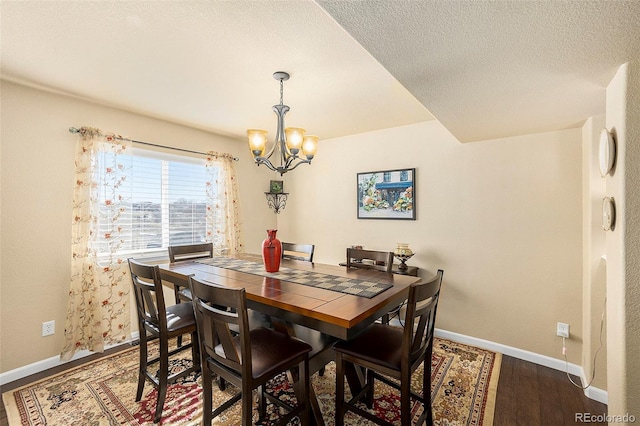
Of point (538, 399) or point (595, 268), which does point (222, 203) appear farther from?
point (595, 268)

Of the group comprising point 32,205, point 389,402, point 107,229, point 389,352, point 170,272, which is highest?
point 32,205

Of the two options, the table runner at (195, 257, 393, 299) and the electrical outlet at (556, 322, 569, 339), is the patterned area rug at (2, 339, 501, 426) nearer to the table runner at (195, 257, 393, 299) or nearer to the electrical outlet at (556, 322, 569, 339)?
the electrical outlet at (556, 322, 569, 339)

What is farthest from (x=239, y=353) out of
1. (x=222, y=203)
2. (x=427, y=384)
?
(x=222, y=203)

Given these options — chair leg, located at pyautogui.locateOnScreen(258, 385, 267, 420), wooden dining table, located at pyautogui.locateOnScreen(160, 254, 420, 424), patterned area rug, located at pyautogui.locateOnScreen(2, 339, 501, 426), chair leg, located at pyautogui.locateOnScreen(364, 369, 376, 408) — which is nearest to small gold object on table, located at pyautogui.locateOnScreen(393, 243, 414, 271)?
wooden dining table, located at pyautogui.locateOnScreen(160, 254, 420, 424)

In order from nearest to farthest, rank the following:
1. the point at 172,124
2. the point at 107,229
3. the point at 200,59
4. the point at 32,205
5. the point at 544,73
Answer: the point at 544,73 < the point at 200,59 < the point at 32,205 < the point at 107,229 < the point at 172,124

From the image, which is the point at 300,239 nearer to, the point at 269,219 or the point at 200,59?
the point at 269,219

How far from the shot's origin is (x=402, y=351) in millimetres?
1421

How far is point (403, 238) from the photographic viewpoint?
3.33 metres

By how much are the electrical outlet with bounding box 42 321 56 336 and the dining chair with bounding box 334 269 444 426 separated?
2.60 meters

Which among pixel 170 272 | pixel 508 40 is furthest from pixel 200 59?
pixel 508 40

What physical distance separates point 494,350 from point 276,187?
338 centimetres

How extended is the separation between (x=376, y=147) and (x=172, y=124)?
2.46 meters

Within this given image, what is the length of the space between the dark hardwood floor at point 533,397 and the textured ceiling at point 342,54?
2.11m

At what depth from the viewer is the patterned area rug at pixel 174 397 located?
6.04 ft
